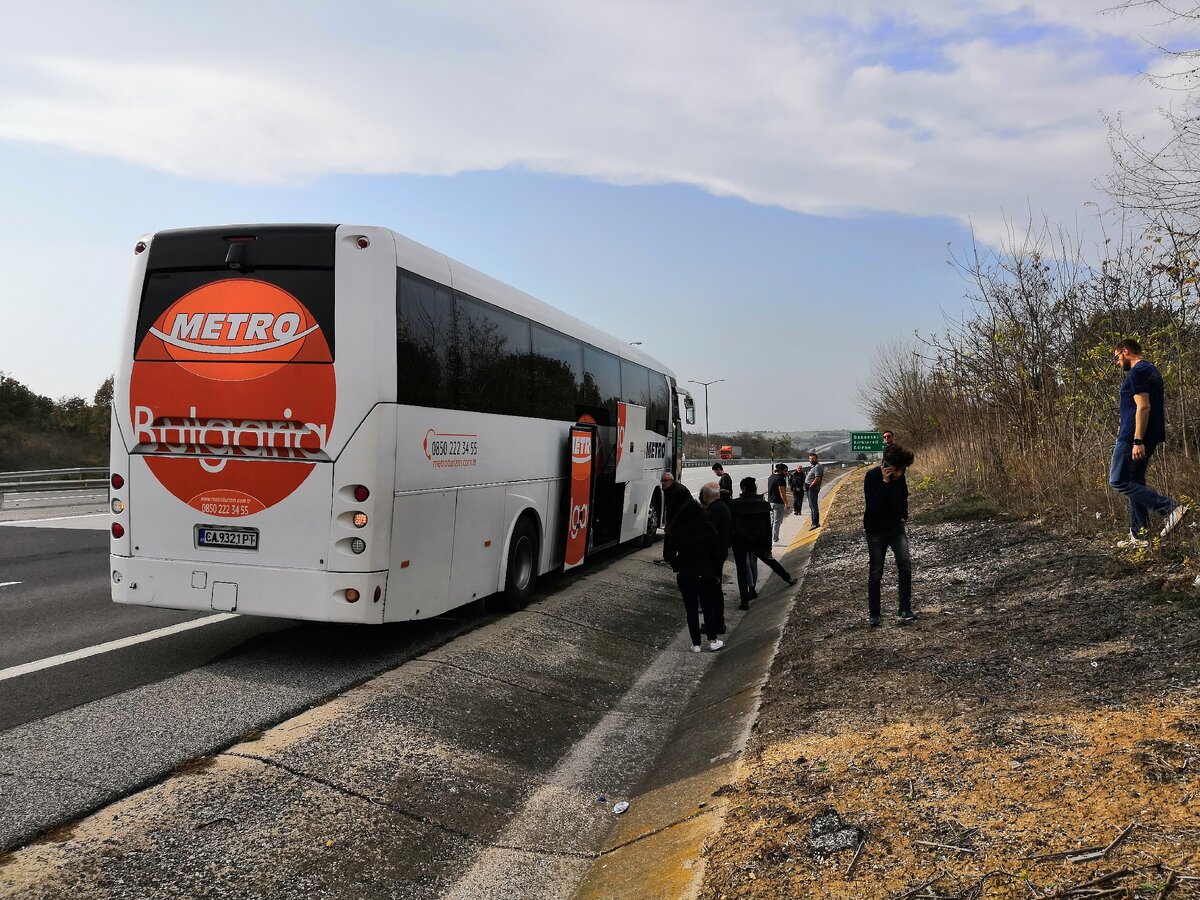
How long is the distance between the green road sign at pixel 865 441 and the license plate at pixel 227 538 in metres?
59.4

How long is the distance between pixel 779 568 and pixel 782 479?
6645mm

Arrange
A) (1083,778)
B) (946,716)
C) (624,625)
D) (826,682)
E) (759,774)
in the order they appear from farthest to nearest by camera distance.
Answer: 1. (624,625)
2. (826,682)
3. (946,716)
4. (759,774)
5. (1083,778)

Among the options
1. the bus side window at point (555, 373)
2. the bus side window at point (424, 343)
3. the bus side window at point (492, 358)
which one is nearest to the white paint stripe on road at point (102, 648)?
the bus side window at point (424, 343)

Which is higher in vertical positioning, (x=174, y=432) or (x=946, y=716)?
(x=174, y=432)

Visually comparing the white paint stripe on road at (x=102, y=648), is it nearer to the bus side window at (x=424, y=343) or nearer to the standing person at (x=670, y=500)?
the bus side window at (x=424, y=343)

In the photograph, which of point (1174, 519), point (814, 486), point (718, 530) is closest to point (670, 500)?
point (718, 530)

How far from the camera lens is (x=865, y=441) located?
7069cm

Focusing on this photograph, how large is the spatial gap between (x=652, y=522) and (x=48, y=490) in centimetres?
2169

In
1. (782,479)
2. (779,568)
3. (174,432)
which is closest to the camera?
(174,432)

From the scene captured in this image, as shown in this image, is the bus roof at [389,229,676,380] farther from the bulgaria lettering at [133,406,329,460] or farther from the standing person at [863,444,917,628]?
the standing person at [863,444,917,628]

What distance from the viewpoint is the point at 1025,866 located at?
3463mm

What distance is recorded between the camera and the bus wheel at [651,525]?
57.3 ft

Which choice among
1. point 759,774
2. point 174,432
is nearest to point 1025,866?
point 759,774

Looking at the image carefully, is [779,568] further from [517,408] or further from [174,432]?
[174,432]
